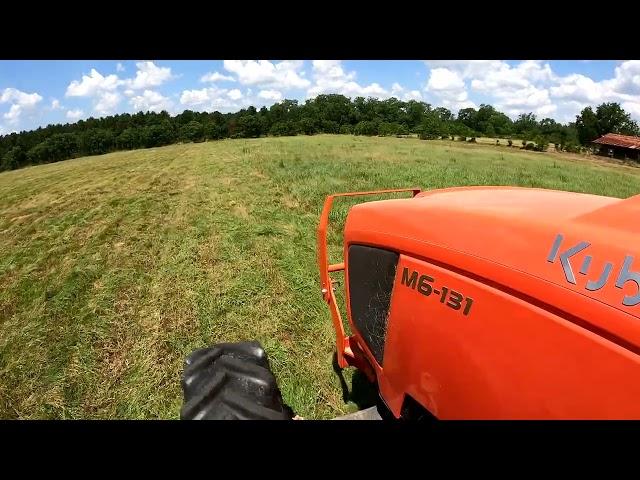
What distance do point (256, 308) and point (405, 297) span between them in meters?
3.46

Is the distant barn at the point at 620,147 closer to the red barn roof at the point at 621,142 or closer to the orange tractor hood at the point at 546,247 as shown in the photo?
the red barn roof at the point at 621,142

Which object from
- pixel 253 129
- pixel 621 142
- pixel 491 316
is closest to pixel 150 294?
pixel 491 316

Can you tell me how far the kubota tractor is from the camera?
4.41ft

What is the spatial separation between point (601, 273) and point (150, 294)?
213 inches

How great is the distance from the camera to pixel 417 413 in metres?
2.25

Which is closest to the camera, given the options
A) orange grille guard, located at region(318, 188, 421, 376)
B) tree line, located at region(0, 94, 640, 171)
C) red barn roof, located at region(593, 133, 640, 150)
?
orange grille guard, located at region(318, 188, 421, 376)

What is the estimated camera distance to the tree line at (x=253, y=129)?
53.7m

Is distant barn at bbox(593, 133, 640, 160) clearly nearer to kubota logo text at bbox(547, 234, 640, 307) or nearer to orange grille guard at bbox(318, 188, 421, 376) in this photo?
orange grille guard at bbox(318, 188, 421, 376)

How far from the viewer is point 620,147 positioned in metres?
43.8

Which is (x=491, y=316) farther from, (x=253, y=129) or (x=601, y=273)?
(x=253, y=129)

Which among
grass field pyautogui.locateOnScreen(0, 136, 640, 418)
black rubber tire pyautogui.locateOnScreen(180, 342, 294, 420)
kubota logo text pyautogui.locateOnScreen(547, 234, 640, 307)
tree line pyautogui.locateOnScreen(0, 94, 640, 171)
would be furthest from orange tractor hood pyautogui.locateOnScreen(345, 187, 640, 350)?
tree line pyautogui.locateOnScreen(0, 94, 640, 171)

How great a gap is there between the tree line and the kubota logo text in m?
48.5

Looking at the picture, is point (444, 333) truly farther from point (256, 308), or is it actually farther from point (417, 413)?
point (256, 308)
